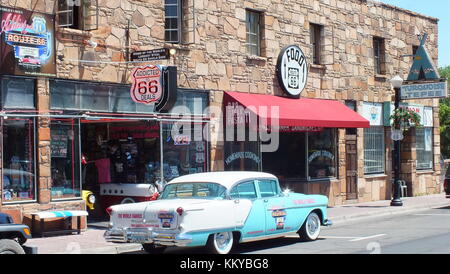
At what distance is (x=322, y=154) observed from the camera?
23000 mm

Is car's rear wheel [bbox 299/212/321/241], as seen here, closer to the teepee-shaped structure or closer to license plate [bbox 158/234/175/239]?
license plate [bbox 158/234/175/239]

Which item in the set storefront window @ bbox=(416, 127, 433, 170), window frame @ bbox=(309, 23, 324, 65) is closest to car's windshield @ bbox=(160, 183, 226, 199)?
window frame @ bbox=(309, 23, 324, 65)

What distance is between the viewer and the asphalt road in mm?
12102

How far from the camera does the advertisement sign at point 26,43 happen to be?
13.9 metres

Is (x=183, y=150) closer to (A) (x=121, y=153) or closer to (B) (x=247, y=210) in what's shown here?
(A) (x=121, y=153)

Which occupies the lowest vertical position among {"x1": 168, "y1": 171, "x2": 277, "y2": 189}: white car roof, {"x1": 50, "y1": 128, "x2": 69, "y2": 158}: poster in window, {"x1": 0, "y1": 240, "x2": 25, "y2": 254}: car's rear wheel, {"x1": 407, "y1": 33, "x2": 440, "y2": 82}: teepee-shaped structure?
{"x1": 0, "y1": 240, "x2": 25, "y2": 254}: car's rear wheel

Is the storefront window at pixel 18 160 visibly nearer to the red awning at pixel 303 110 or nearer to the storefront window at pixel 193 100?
the storefront window at pixel 193 100

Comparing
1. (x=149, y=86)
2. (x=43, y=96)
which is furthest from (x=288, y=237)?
(x=43, y=96)

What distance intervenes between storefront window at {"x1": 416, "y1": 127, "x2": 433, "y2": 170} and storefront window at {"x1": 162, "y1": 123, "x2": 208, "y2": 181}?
13.1m

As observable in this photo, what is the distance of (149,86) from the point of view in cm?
1598

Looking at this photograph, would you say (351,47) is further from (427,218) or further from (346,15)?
(427,218)

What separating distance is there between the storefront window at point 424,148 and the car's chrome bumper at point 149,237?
19532mm

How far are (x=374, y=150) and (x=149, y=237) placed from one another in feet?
53.0
